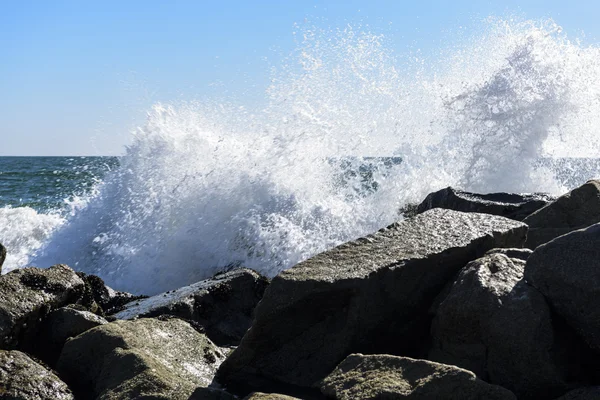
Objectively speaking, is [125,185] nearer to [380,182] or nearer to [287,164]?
[287,164]

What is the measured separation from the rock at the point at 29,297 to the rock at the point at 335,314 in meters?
1.21

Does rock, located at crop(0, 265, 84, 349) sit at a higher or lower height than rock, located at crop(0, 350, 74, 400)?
higher

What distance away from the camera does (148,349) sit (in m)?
3.40

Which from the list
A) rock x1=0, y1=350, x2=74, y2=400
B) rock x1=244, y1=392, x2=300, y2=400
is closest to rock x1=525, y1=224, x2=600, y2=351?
rock x1=244, y1=392, x2=300, y2=400

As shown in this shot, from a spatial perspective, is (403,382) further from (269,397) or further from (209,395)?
(209,395)

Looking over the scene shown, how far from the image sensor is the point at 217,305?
4844 millimetres

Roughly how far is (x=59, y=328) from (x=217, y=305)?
1.26 metres

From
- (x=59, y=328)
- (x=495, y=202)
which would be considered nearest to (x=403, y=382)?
(x=59, y=328)

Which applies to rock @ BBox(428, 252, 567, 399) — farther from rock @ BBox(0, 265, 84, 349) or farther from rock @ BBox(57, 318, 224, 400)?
rock @ BBox(0, 265, 84, 349)

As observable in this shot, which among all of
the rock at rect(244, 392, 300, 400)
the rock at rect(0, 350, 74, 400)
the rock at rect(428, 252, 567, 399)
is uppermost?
the rock at rect(428, 252, 567, 399)

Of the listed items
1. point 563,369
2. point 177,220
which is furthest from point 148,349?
point 177,220

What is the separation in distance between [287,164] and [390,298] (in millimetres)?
6371

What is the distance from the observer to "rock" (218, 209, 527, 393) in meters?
3.30

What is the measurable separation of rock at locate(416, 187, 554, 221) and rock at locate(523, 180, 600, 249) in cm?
64
